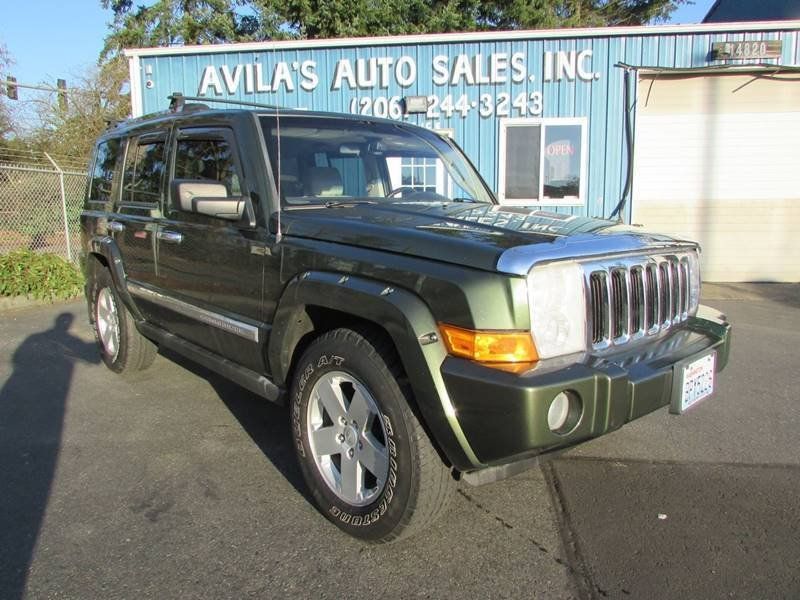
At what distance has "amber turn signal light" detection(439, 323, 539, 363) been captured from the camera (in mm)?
2199

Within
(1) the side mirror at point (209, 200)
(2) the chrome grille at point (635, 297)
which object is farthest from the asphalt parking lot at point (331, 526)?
(1) the side mirror at point (209, 200)

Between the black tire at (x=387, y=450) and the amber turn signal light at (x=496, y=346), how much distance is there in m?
0.36

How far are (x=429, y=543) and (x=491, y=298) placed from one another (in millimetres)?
1194

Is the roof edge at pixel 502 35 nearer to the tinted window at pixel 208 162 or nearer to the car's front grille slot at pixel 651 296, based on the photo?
the tinted window at pixel 208 162

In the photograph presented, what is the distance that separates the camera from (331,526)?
9.28 feet

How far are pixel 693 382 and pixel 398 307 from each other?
4.42 ft

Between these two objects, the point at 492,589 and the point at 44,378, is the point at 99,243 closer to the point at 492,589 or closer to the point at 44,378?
the point at 44,378

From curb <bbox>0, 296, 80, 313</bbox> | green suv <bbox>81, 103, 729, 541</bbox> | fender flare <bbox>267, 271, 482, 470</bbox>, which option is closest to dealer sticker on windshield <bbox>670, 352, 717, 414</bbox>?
green suv <bbox>81, 103, 729, 541</bbox>

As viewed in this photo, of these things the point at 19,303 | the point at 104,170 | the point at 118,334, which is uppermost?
the point at 104,170

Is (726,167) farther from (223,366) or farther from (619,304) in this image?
(223,366)

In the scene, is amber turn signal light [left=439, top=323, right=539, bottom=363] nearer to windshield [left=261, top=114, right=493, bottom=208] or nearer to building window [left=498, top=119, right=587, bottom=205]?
windshield [left=261, top=114, right=493, bottom=208]

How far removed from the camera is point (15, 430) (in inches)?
155

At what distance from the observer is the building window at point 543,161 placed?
1001cm

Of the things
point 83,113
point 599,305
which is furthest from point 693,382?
point 83,113
